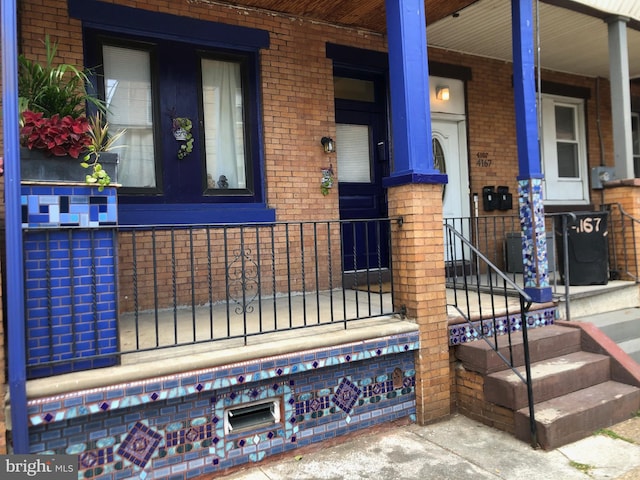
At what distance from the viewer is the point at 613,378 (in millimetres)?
4629

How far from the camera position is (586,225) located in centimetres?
582

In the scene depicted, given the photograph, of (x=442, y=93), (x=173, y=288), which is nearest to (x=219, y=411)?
(x=173, y=288)

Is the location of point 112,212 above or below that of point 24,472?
above

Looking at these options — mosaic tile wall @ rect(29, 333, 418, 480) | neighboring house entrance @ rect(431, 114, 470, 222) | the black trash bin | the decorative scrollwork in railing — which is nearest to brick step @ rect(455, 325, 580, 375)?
mosaic tile wall @ rect(29, 333, 418, 480)

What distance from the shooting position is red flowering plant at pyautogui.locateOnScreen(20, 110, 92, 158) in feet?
9.59

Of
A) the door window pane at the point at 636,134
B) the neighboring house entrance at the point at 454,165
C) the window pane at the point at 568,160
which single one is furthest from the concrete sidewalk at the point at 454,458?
the door window pane at the point at 636,134

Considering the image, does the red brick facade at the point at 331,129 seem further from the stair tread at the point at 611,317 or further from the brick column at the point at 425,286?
the stair tread at the point at 611,317

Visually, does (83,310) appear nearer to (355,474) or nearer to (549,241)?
(355,474)

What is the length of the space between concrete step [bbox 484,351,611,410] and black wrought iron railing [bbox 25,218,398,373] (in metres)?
1.14

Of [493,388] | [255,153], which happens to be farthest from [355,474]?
[255,153]

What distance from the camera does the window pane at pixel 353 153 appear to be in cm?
671

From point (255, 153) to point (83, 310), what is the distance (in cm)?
318

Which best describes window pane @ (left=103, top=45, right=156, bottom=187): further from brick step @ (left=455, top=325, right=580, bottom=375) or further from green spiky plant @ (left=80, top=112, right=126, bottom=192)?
brick step @ (left=455, top=325, right=580, bottom=375)

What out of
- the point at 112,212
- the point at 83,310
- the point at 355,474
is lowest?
the point at 355,474
